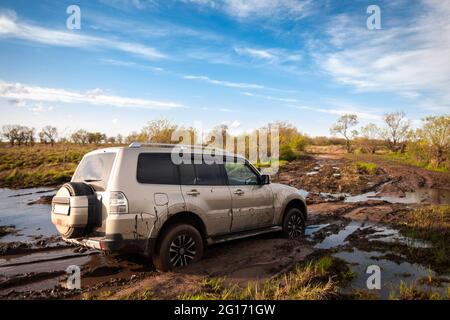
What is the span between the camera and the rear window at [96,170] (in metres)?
5.39

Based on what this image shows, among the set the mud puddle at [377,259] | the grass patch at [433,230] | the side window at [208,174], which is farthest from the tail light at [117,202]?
the grass patch at [433,230]

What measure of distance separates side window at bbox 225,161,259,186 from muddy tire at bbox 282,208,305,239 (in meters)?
1.20

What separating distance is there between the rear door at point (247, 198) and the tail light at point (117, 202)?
218 centimetres

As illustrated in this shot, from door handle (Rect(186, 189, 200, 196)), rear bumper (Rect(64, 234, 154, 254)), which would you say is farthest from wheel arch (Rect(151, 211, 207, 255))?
door handle (Rect(186, 189, 200, 196))

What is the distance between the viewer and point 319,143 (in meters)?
75.7

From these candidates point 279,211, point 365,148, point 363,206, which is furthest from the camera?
point 365,148

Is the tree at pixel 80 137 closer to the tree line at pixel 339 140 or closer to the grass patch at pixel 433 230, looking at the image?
the tree line at pixel 339 140

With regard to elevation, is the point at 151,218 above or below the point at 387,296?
above

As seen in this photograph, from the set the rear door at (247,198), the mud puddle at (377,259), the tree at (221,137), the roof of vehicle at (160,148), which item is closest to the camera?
the mud puddle at (377,259)

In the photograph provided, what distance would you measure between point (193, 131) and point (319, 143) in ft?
177

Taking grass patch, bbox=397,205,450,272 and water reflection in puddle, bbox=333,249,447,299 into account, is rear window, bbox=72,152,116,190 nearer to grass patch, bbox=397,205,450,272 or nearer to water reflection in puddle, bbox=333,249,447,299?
water reflection in puddle, bbox=333,249,447,299

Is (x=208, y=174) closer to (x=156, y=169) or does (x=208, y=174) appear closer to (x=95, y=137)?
(x=156, y=169)
